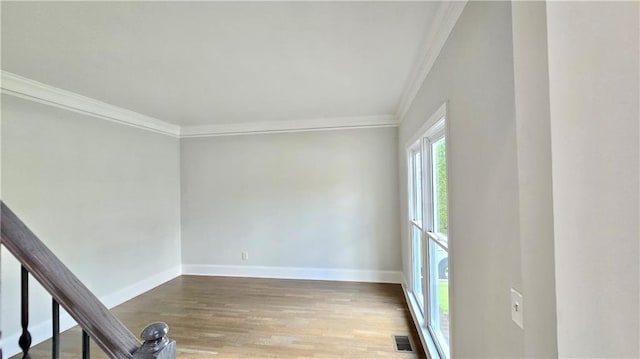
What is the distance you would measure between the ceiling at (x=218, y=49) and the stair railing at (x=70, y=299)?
1350 mm

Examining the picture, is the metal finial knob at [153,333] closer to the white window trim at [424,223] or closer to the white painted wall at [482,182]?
the white painted wall at [482,182]

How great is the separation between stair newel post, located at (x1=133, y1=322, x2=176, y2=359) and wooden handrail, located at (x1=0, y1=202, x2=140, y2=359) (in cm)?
2

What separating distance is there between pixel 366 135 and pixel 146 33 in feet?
9.90

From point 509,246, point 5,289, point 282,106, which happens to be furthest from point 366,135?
point 5,289

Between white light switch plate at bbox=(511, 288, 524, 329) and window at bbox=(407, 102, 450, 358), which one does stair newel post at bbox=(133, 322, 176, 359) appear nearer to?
white light switch plate at bbox=(511, 288, 524, 329)

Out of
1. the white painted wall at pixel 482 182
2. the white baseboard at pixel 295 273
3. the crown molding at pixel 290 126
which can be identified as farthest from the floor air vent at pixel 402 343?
the crown molding at pixel 290 126

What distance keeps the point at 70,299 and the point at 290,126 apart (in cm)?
374

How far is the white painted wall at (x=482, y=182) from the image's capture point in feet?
3.15

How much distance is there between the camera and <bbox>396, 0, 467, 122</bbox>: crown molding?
143 centimetres

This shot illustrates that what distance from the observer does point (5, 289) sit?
2334 mm

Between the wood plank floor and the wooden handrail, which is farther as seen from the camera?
the wood plank floor

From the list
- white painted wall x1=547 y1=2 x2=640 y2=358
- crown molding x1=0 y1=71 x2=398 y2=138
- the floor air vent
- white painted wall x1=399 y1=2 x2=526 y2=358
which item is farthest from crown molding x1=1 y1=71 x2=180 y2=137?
the floor air vent

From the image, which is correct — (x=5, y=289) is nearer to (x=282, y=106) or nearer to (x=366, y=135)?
(x=282, y=106)

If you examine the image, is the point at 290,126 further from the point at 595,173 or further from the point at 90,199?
the point at 595,173
